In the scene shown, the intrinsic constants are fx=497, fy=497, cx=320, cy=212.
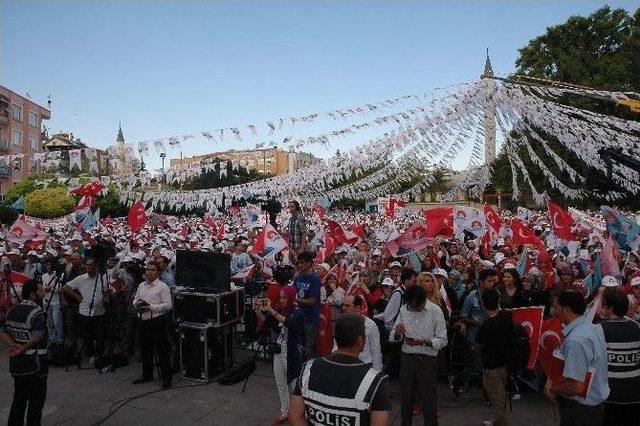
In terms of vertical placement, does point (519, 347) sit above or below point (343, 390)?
below

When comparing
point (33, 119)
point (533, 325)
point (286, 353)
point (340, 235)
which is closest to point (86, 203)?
point (340, 235)

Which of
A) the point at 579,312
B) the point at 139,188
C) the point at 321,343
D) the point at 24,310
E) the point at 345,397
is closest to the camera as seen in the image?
the point at 345,397

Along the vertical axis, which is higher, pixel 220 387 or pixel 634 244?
pixel 634 244

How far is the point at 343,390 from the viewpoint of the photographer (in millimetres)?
2850

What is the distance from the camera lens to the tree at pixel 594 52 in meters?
26.8

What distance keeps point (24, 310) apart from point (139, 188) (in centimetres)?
863

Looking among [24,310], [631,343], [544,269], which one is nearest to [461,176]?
[544,269]

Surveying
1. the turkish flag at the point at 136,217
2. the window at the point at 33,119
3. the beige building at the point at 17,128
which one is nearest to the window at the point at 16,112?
the beige building at the point at 17,128

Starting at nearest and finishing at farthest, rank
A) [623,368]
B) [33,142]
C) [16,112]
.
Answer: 1. [623,368]
2. [16,112]
3. [33,142]

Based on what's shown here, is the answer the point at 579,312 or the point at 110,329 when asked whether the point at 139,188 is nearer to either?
the point at 110,329

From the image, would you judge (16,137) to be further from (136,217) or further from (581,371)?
(581,371)

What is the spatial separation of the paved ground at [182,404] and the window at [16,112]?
56.0 m

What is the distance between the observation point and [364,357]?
566 cm

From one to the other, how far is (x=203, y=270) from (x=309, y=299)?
2458 millimetres
